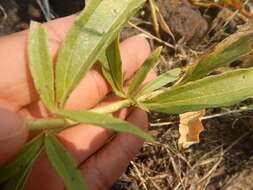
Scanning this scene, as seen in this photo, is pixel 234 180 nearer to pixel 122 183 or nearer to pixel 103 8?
pixel 122 183

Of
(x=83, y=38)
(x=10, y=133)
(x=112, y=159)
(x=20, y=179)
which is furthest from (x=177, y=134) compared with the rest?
(x=10, y=133)

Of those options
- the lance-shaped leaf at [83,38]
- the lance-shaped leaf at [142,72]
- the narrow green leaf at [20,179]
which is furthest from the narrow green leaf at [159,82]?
the narrow green leaf at [20,179]

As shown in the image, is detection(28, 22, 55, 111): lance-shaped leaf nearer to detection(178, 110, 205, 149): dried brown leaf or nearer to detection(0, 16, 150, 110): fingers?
detection(0, 16, 150, 110): fingers

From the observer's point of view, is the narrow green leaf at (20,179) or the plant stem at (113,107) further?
the plant stem at (113,107)

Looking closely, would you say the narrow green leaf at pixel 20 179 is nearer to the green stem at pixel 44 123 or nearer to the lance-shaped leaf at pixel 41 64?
the green stem at pixel 44 123

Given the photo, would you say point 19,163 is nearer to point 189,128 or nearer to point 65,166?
point 65,166

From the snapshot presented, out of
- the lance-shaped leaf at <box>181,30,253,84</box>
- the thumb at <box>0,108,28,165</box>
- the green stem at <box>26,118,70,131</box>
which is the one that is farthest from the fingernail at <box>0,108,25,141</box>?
the lance-shaped leaf at <box>181,30,253,84</box>
